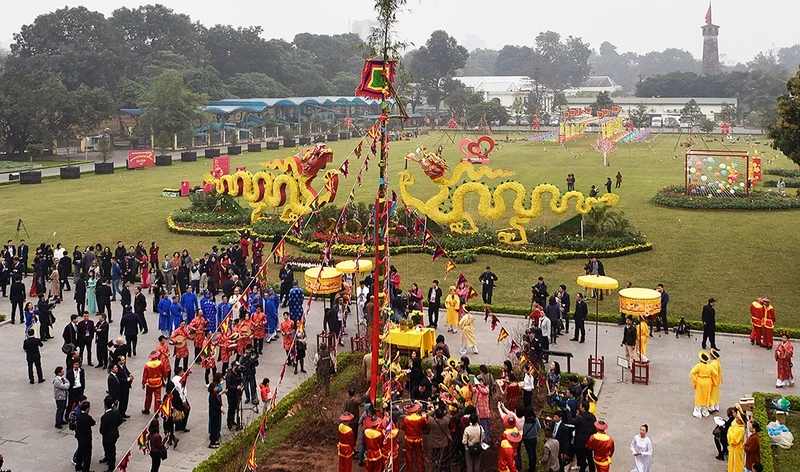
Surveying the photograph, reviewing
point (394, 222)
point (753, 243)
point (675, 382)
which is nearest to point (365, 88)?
point (675, 382)

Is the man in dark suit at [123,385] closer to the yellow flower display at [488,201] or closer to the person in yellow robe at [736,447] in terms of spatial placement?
the person in yellow robe at [736,447]

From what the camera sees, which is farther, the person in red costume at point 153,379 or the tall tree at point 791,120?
the tall tree at point 791,120

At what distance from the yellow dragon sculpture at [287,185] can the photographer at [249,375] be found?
40.4ft

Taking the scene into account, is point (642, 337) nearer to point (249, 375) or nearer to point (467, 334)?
point (467, 334)

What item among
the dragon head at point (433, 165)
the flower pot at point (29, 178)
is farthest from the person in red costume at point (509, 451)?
the flower pot at point (29, 178)

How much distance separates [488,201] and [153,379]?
13.8 metres

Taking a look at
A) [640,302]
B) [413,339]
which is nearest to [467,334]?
[413,339]

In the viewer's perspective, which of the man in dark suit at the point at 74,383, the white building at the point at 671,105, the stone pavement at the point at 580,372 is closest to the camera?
the stone pavement at the point at 580,372

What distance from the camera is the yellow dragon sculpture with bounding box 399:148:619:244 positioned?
2400 cm

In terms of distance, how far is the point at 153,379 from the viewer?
1307 cm

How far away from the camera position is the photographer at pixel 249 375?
13.2m

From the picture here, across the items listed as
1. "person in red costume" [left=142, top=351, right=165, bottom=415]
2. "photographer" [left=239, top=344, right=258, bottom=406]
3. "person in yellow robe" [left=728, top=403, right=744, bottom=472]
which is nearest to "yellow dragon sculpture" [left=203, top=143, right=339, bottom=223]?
"photographer" [left=239, top=344, right=258, bottom=406]

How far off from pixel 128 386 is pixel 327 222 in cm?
1364

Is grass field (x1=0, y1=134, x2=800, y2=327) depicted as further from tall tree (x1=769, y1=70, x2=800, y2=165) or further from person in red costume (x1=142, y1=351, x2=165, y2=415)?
person in red costume (x1=142, y1=351, x2=165, y2=415)
